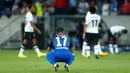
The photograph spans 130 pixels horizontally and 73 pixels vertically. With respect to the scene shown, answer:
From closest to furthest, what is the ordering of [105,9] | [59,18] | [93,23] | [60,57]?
[60,57]
[93,23]
[105,9]
[59,18]

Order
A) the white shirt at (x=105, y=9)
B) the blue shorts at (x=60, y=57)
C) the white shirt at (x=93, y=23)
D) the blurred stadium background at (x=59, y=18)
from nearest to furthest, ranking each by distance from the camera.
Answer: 1. the blue shorts at (x=60, y=57)
2. the white shirt at (x=93, y=23)
3. the blurred stadium background at (x=59, y=18)
4. the white shirt at (x=105, y=9)

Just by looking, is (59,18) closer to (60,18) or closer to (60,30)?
(60,18)

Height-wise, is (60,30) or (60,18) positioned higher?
(60,30)

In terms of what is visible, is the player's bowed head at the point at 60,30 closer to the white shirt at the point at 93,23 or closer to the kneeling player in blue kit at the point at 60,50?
the kneeling player in blue kit at the point at 60,50

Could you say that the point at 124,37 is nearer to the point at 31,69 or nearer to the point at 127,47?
the point at 127,47

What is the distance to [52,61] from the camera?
666 inches

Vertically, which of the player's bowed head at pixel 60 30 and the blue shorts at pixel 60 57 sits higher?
the player's bowed head at pixel 60 30

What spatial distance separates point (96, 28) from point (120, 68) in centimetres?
477

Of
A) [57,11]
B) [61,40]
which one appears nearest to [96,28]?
[61,40]

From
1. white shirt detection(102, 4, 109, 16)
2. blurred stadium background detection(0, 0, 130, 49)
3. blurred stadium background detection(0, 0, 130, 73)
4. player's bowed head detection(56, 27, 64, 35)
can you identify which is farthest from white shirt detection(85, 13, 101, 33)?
white shirt detection(102, 4, 109, 16)

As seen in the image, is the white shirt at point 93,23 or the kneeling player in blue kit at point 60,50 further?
the white shirt at point 93,23

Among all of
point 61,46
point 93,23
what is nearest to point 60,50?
point 61,46

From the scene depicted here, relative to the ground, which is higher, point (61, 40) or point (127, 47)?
point (61, 40)

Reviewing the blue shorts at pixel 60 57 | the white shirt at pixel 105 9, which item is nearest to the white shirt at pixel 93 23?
the blue shorts at pixel 60 57
